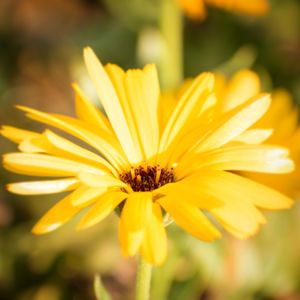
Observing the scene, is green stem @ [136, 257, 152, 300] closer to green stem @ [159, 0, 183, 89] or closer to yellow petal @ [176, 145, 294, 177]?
yellow petal @ [176, 145, 294, 177]

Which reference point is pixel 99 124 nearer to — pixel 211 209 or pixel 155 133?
pixel 155 133

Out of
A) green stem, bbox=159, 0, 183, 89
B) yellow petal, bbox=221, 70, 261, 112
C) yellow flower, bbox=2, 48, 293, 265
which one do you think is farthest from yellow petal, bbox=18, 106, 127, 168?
green stem, bbox=159, 0, 183, 89

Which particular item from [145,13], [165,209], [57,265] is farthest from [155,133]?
[145,13]

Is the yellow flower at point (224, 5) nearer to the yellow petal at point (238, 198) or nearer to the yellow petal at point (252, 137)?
the yellow petal at point (252, 137)

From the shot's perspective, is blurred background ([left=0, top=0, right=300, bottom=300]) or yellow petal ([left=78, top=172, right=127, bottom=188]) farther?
blurred background ([left=0, top=0, right=300, bottom=300])

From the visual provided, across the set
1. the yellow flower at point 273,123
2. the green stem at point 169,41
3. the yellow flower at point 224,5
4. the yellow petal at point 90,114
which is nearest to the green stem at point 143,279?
the yellow petal at point 90,114

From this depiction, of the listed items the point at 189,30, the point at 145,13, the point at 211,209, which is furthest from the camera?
the point at 189,30
